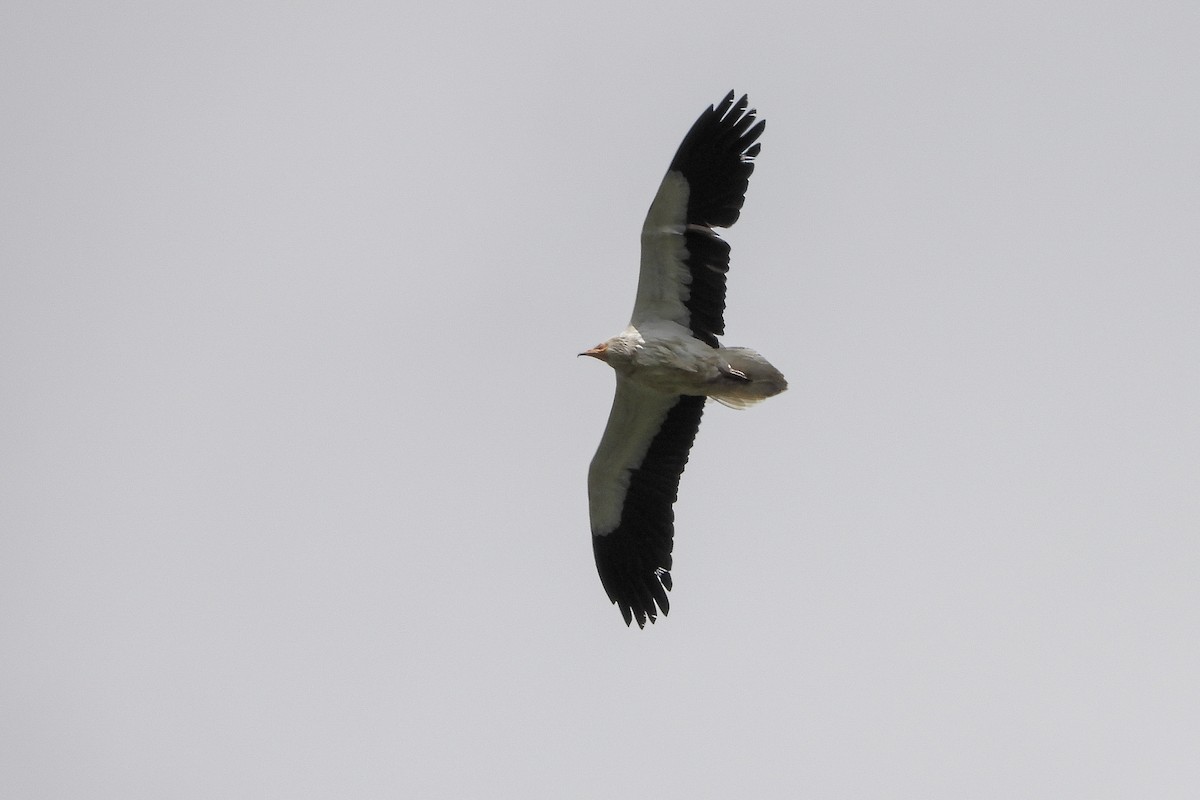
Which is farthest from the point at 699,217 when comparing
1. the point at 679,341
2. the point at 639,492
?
the point at 639,492

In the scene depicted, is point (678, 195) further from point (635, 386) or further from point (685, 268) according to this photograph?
point (635, 386)

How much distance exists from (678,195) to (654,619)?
4224 millimetres

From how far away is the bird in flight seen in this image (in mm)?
14852

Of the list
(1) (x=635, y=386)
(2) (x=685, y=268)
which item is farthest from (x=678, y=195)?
(1) (x=635, y=386)

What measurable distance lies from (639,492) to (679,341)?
5.70 ft

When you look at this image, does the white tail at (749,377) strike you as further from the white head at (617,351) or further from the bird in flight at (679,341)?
the white head at (617,351)

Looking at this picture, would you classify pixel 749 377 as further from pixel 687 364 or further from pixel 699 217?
pixel 699 217

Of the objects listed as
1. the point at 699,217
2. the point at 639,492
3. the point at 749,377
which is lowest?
the point at 639,492

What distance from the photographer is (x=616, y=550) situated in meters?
15.9

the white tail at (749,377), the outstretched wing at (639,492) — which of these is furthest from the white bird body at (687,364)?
the outstretched wing at (639,492)

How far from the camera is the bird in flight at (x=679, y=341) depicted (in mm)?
14852

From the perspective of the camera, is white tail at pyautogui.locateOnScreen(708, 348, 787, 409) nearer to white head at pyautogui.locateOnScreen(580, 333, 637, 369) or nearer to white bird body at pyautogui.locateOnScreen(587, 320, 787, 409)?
white bird body at pyautogui.locateOnScreen(587, 320, 787, 409)

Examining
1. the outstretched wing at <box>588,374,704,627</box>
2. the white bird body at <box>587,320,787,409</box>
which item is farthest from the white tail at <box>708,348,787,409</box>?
the outstretched wing at <box>588,374,704,627</box>

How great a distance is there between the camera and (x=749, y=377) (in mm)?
14875
